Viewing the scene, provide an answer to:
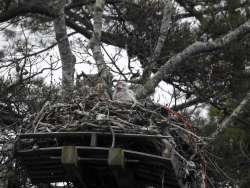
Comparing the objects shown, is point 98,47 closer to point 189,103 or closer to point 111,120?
point 189,103

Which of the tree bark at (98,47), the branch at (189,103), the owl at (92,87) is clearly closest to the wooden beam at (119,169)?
the owl at (92,87)

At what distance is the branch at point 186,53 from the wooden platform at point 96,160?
5.29ft

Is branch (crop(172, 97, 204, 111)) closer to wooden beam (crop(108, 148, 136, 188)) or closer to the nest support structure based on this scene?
the nest support structure

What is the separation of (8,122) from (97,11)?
5.45 ft

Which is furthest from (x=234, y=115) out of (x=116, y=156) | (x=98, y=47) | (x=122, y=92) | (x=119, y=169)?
(x=116, y=156)

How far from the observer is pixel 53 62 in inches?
329

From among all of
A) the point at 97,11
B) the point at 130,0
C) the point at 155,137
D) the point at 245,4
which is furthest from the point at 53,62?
the point at 155,137

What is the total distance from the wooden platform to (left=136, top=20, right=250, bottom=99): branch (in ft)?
5.29

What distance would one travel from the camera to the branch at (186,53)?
24.1 feet

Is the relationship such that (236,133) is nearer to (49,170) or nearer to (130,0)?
(130,0)

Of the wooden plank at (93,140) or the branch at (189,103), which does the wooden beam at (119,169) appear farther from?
the branch at (189,103)

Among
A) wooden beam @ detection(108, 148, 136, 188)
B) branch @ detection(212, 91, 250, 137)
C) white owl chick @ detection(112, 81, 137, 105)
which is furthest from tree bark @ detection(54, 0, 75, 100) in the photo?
wooden beam @ detection(108, 148, 136, 188)

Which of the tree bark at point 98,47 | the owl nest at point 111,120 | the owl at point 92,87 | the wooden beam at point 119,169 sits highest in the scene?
the tree bark at point 98,47

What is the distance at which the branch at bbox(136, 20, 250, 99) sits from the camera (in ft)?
24.1
